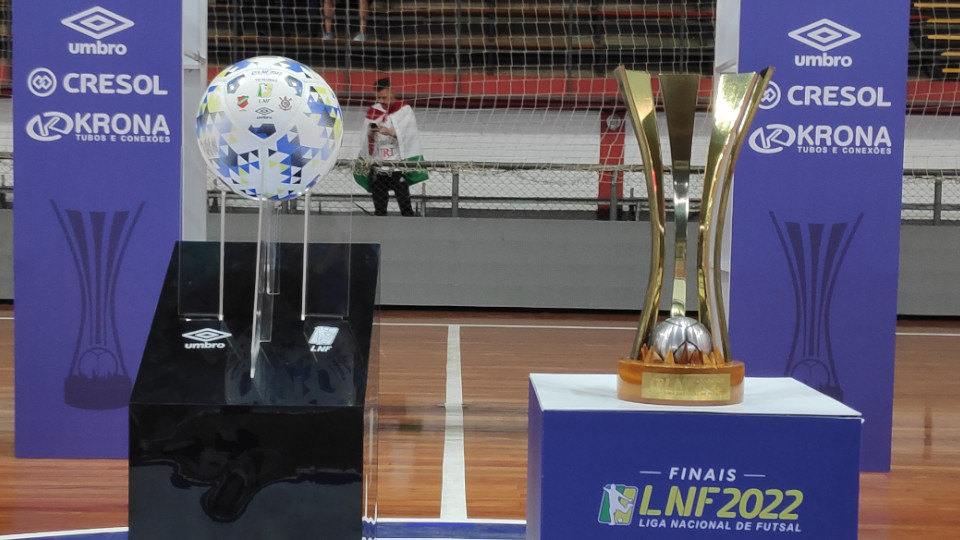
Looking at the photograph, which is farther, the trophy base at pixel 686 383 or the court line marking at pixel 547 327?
the court line marking at pixel 547 327

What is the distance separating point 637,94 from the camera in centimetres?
201

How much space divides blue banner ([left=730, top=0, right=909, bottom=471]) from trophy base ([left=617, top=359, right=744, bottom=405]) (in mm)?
1817

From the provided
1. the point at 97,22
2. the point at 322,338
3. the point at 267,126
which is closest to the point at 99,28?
the point at 97,22

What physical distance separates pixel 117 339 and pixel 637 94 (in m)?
2.37

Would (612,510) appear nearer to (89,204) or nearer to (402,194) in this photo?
(89,204)

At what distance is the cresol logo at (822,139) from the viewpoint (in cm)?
359

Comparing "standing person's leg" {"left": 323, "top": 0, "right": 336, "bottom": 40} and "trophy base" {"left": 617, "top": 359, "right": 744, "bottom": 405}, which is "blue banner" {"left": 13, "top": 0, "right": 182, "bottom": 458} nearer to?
"trophy base" {"left": 617, "top": 359, "right": 744, "bottom": 405}

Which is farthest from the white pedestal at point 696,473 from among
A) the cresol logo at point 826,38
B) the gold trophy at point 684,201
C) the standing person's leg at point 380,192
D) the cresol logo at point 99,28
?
the standing person's leg at point 380,192

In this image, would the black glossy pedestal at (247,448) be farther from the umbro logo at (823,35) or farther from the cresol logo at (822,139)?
the umbro logo at (823,35)

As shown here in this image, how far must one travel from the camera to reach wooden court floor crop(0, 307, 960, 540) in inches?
123

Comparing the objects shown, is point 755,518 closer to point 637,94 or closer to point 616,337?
point 637,94

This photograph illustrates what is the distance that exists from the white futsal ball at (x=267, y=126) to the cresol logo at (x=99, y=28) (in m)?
1.49

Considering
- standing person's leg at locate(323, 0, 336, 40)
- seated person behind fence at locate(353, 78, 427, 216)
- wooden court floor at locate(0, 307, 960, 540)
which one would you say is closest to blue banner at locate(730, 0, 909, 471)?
wooden court floor at locate(0, 307, 960, 540)

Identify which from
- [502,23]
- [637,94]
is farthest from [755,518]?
[502,23]
